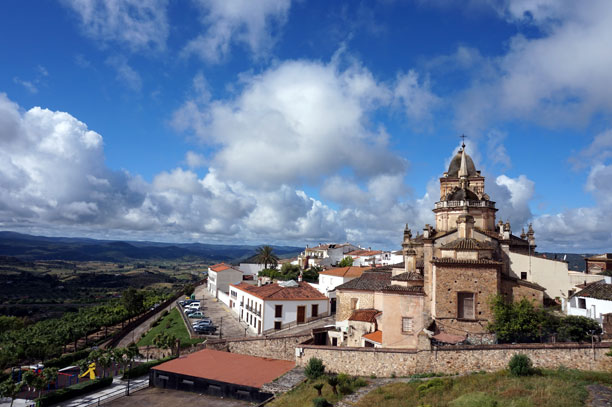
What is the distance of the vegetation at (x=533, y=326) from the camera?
74.9ft

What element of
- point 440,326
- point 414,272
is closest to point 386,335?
point 440,326

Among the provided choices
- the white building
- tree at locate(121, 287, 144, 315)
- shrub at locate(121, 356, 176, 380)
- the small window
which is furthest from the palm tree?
the white building

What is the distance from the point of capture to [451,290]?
25609 mm

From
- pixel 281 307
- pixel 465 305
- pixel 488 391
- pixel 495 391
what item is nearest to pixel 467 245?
pixel 465 305

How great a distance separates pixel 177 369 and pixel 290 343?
9.22 m

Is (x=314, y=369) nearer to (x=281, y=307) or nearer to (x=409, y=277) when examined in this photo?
(x=409, y=277)

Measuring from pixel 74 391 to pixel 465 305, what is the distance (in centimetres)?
2886

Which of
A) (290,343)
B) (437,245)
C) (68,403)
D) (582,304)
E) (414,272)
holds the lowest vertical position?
(68,403)

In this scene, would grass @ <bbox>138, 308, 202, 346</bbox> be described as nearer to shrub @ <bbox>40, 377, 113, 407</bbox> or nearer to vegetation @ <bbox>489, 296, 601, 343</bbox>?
shrub @ <bbox>40, 377, 113, 407</bbox>

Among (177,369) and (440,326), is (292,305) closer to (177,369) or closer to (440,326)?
(177,369)

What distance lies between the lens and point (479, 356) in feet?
70.4

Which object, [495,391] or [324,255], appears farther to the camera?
[324,255]

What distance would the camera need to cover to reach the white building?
1101 inches

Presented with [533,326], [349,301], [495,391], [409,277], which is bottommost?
[495,391]
